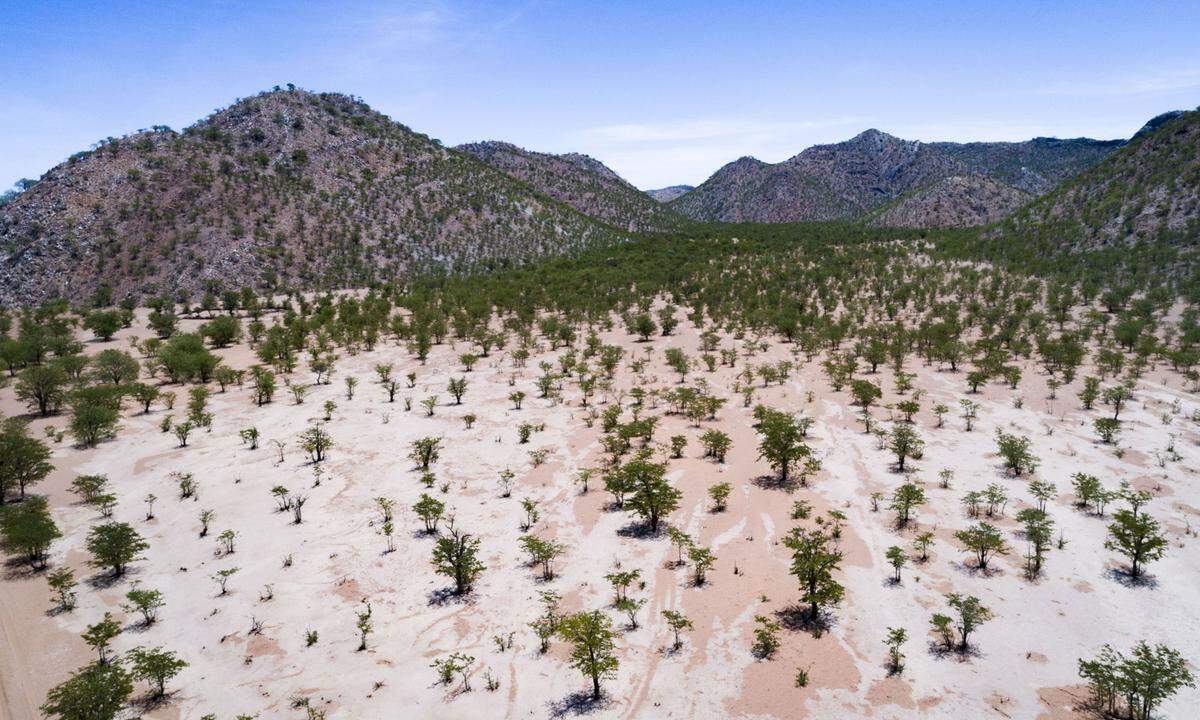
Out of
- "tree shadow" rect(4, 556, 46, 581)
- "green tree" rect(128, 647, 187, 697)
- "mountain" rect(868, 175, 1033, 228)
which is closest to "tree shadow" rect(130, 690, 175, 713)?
"green tree" rect(128, 647, 187, 697)

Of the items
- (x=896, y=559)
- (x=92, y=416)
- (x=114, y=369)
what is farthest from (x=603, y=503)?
(x=114, y=369)

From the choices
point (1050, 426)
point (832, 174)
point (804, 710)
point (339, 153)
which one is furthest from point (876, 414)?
point (832, 174)

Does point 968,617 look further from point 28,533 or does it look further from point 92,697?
point 28,533

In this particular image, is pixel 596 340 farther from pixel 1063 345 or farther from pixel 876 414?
pixel 1063 345

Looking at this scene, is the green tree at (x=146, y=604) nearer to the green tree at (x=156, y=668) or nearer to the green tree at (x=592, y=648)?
the green tree at (x=156, y=668)

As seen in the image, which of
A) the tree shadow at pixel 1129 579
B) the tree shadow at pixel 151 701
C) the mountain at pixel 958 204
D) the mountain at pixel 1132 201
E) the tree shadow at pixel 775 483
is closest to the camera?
the tree shadow at pixel 151 701

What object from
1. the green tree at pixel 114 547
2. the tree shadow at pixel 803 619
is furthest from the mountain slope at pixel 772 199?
the green tree at pixel 114 547

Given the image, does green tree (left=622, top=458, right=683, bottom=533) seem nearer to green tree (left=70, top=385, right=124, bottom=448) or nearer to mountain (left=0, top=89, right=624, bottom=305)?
green tree (left=70, top=385, right=124, bottom=448)
